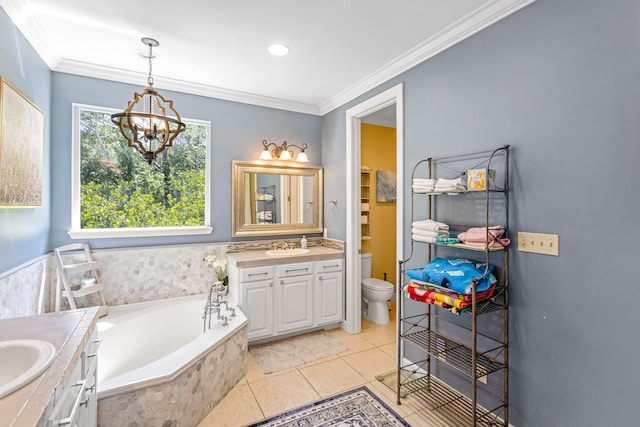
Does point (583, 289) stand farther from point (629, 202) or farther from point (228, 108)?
point (228, 108)

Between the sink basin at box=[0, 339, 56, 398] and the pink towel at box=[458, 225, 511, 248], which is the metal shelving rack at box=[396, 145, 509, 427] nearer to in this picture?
the pink towel at box=[458, 225, 511, 248]

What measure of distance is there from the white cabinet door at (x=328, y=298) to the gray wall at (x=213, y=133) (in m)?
1.13

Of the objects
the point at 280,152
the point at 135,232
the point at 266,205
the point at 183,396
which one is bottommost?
the point at 183,396

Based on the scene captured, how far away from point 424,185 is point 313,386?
1.73 m

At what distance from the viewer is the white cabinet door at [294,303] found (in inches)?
122

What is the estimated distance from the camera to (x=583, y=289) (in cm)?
155

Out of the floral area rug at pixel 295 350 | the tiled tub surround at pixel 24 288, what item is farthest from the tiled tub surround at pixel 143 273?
the floral area rug at pixel 295 350

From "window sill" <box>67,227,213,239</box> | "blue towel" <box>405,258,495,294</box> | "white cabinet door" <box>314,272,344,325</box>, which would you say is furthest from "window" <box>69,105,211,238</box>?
"blue towel" <box>405,258,495,294</box>

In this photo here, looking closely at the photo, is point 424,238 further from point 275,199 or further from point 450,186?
Result: point 275,199

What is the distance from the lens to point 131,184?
2992 mm

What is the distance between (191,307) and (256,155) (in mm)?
1724

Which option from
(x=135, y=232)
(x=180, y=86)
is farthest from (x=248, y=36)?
(x=135, y=232)

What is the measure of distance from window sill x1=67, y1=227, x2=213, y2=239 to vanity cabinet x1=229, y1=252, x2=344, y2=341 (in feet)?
1.79

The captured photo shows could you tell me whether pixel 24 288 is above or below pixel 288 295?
above
